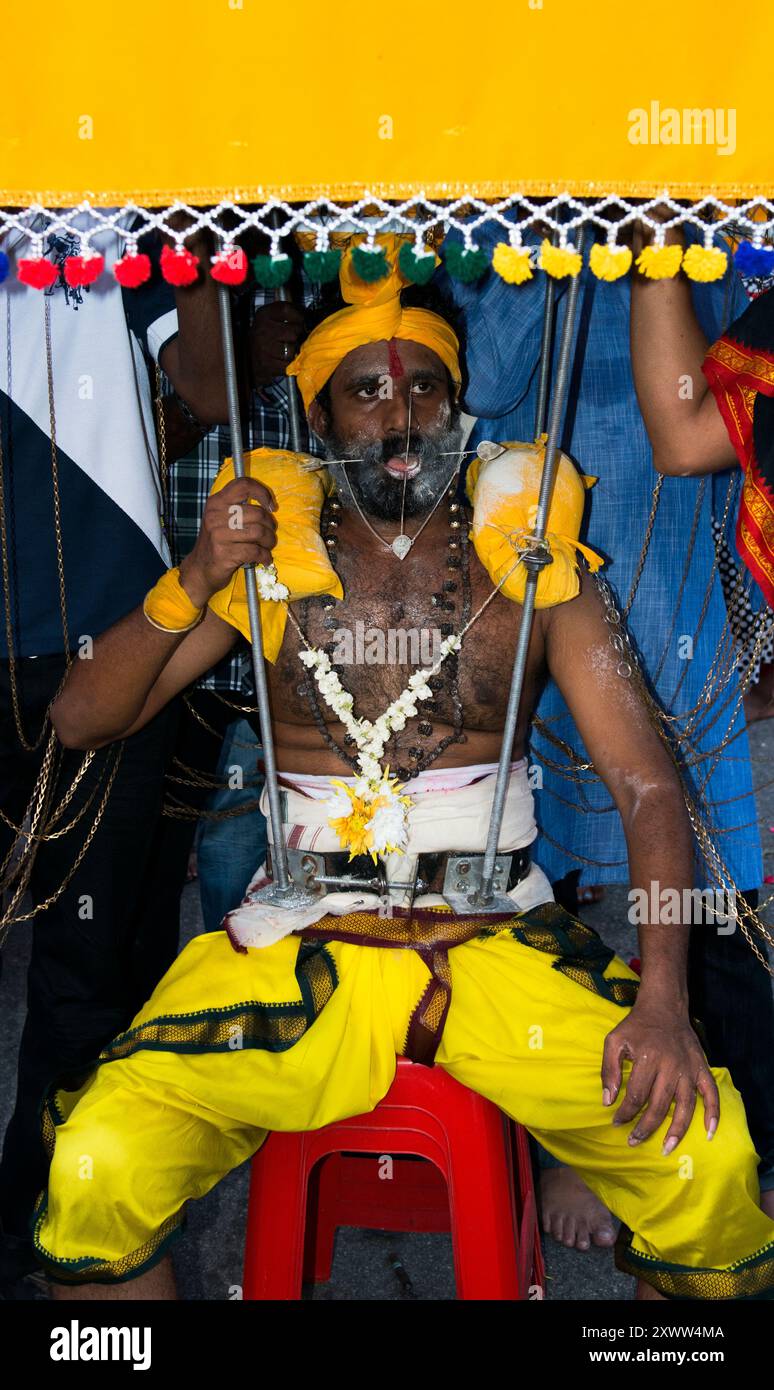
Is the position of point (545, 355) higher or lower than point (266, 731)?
higher

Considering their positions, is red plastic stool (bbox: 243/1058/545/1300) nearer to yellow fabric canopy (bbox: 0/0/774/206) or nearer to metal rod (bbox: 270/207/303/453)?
metal rod (bbox: 270/207/303/453)

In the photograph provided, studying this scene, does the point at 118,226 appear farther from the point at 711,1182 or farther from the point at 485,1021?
the point at 711,1182

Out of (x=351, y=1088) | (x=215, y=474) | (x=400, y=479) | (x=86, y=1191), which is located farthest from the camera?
(x=215, y=474)

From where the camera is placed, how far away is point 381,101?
1829mm

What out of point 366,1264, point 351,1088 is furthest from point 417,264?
point 366,1264

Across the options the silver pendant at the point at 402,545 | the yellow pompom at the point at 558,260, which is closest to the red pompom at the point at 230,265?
the yellow pompom at the point at 558,260

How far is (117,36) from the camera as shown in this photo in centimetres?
182

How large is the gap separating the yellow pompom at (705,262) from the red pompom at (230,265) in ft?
2.02

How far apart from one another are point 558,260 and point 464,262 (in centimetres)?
14

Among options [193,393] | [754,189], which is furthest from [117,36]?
[193,393]

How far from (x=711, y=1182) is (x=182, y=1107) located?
0.89m

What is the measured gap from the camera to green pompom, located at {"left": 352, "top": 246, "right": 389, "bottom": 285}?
197 cm

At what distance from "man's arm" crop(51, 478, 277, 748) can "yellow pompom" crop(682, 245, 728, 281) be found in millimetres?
967

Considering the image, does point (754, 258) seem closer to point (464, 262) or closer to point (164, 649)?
point (464, 262)
